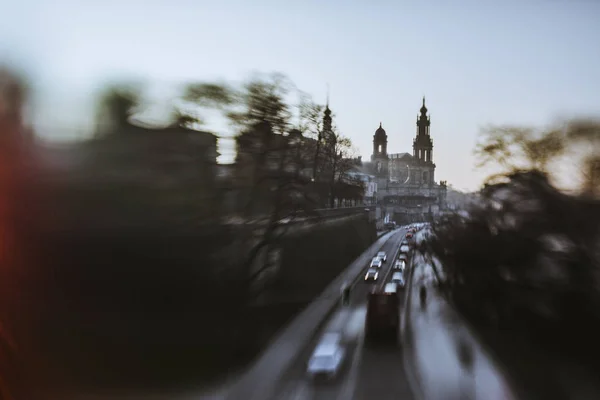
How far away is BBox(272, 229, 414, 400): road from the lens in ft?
31.2

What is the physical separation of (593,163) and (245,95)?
8673 mm

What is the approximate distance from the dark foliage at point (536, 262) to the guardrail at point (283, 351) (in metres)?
4.92

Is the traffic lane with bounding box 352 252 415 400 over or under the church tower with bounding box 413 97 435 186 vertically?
under

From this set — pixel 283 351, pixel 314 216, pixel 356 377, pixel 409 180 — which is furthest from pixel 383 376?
pixel 409 180

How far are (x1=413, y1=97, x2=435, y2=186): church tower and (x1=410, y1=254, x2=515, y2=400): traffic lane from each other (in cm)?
2613

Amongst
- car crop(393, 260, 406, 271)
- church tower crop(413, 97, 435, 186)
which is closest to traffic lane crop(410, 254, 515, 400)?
car crop(393, 260, 406, 271)

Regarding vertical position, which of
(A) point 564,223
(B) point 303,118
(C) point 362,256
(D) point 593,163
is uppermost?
(B) point 303,118

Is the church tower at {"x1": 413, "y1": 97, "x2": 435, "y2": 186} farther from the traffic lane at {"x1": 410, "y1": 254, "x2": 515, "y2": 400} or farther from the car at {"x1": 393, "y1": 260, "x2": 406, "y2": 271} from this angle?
the traffic lane at {"x1": 410, "y1": 254, "x2": 515, "y2": 400}

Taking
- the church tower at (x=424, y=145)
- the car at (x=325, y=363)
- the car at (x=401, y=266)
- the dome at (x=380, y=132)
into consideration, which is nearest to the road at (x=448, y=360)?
the car at (x=325, y=363)

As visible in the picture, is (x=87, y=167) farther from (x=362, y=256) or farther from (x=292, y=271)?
(x=362, y=256)

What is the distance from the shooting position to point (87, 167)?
11.5m

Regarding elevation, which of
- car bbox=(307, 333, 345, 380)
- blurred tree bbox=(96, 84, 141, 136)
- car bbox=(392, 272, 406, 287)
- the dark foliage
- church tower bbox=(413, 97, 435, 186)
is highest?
church tower bbox=(413, 97, 435, 186)

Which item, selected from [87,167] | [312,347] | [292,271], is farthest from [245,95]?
[292,271]

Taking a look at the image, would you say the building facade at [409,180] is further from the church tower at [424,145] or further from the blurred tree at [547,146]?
the blurred tree at [547,146]
